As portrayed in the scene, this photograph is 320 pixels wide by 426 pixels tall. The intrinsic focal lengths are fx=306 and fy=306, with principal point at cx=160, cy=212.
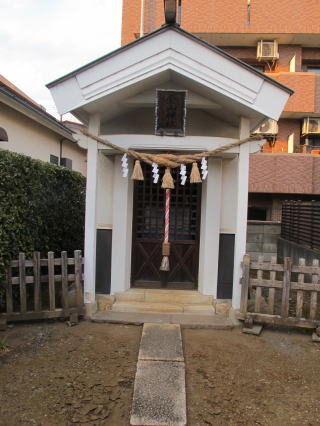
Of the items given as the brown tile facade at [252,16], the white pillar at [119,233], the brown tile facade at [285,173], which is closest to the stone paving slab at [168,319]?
the white pillar at [119,233]

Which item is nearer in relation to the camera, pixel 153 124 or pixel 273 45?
pixel 153 124

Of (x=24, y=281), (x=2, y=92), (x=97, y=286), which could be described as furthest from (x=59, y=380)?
(x=2, y=92)

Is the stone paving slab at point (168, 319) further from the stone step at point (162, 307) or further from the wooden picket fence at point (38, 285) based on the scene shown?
the wooden picket fence at point (38, 285)

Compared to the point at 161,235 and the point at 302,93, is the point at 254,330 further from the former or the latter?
the point at 302,93

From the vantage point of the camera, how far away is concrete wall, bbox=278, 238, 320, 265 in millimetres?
9027

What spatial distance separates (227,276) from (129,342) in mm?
2276

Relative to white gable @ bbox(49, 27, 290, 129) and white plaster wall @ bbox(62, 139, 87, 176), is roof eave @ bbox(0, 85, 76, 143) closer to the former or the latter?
white plaster wall @ bbox(62, 139, 87, 176)

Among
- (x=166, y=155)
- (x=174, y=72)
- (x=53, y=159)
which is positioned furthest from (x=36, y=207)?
(x=53, y=159)

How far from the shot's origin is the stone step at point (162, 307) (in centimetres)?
581

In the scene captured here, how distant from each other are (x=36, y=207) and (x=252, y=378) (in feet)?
15.7

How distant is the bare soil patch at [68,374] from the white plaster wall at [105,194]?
202 cm

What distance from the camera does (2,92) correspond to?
7574mm

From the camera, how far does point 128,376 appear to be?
149 inches

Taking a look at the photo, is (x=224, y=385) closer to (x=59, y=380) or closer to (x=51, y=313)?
(x=59, y=380)
